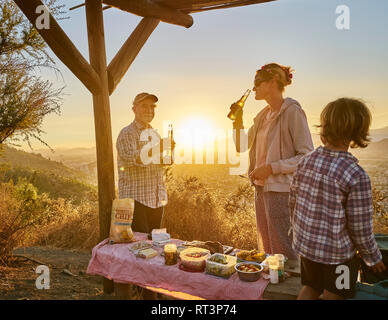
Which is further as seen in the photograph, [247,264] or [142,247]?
[142,247]

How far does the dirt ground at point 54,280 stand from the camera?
309 cm

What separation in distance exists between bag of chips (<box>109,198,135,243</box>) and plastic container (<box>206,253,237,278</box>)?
984 mm

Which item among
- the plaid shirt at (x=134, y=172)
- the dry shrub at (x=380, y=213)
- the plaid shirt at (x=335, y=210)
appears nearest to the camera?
the plaid shirt at (x=335, y=210)

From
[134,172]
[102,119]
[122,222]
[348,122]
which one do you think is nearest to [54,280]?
[122,222]

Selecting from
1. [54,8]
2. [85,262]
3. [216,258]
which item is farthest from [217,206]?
[54,8]

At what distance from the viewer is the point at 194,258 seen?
6.62 ft

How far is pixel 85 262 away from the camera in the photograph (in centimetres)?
441

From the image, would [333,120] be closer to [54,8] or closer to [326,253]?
[326,253]

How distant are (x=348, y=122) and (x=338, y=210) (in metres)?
0.46

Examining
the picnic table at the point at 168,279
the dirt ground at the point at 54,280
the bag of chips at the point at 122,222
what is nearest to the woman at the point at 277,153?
the picnic table at the point at 168,279

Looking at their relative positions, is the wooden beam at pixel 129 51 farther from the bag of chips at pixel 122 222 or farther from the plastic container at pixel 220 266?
the plastic container at pixel 220 266

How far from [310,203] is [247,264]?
676mm

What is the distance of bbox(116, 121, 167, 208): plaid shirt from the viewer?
282cm
